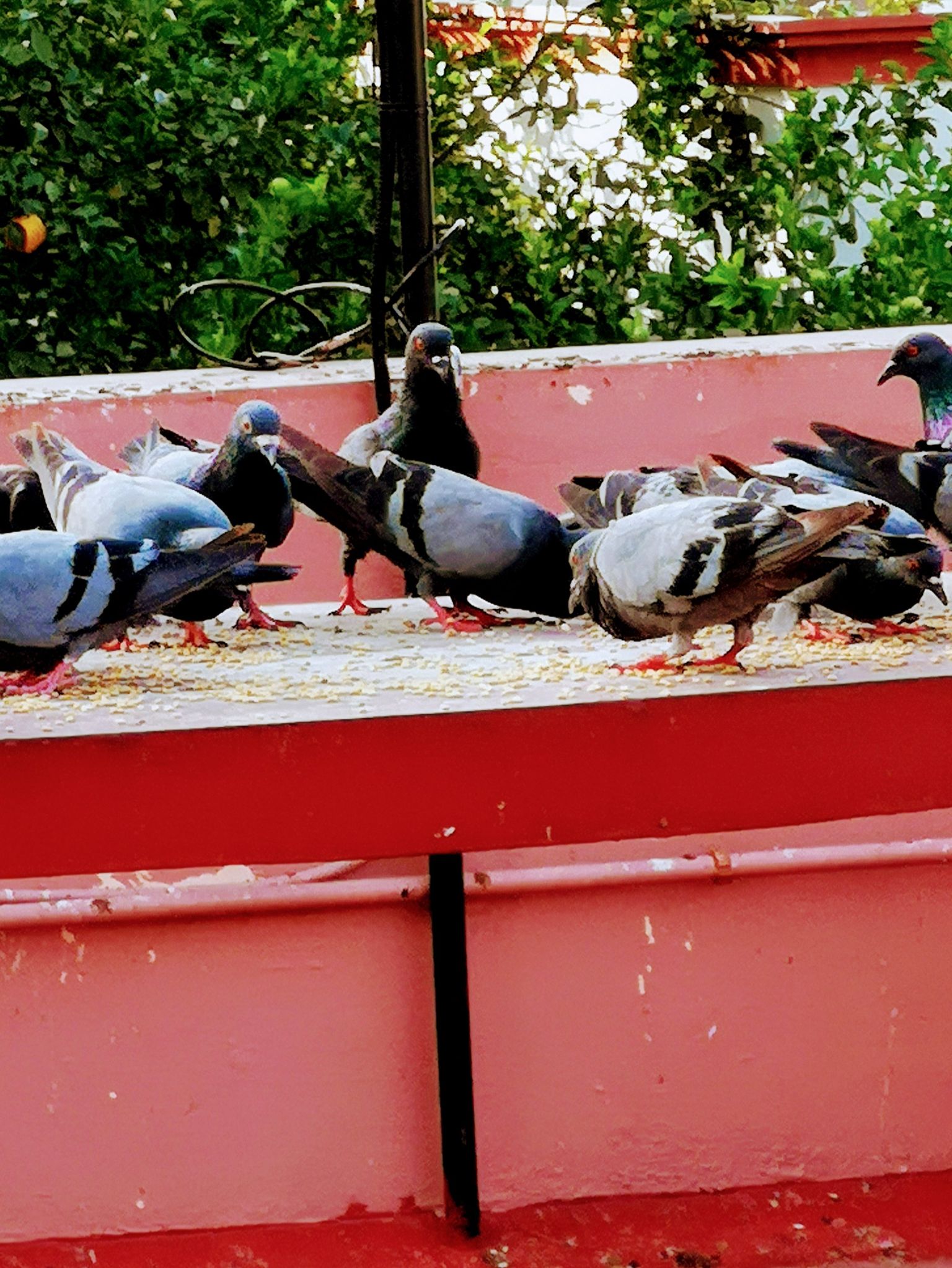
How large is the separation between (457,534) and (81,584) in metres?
0.49

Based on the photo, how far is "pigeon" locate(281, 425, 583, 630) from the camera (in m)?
1.90

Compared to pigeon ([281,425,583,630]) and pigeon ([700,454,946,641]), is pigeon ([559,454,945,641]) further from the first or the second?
pigeon ([281,425,583,630])

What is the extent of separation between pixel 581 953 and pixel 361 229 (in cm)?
304

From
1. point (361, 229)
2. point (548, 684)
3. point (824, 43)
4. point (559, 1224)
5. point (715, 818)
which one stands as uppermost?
point (824, 43)

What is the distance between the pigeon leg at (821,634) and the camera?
1693 mm

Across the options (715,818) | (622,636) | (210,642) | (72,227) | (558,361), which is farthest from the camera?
(72,227)

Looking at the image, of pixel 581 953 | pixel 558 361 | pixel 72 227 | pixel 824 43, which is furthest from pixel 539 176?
pixel 581 953

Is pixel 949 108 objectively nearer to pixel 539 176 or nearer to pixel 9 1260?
pixel 539 176

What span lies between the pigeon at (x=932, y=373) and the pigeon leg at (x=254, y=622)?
1071mm

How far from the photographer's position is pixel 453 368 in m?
2.30

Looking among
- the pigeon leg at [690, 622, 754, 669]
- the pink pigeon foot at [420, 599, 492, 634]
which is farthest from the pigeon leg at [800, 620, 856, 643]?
the pink pigeon foot at [420, 599, 492, 634]

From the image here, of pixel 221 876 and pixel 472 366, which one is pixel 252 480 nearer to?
pixel 221 876

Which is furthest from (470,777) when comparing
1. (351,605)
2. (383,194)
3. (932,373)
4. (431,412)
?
(932,373)

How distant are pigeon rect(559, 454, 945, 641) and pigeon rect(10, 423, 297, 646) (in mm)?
499
